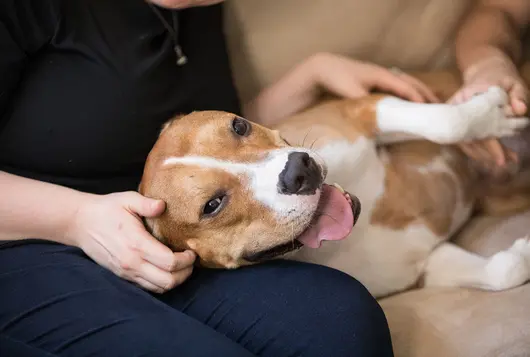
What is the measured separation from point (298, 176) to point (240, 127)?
0.23 m

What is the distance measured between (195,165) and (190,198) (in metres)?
0.07

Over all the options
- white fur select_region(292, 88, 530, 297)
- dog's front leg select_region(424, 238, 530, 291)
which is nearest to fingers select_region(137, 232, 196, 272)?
white fur select_region(292, 88, 530, 297)

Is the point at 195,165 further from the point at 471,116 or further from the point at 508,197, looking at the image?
the point at 508,197

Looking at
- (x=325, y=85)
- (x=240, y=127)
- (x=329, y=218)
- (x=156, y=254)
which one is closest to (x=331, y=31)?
(x=325, y=85)

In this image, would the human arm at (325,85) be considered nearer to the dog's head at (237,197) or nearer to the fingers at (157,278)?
the dog's head at (237,197)

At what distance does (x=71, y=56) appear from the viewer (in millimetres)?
1443

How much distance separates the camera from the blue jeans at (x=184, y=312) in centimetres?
111

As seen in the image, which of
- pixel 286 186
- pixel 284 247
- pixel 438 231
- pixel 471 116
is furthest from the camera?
pixel 438 231

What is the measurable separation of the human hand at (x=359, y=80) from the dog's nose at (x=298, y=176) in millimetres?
482

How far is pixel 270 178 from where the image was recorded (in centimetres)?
129

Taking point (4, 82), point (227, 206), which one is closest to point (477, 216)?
point (227, 206)

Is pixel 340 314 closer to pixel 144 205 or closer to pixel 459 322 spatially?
pixel 459 322

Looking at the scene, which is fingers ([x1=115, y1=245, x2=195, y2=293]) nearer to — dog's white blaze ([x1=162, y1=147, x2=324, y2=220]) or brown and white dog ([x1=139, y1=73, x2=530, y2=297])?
brown and white dog ([x1=139, y1=73, x2=530, y2=297])

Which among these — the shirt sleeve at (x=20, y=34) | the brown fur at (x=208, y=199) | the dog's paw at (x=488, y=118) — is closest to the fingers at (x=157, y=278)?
the brown fur at (x=208, y=199)
